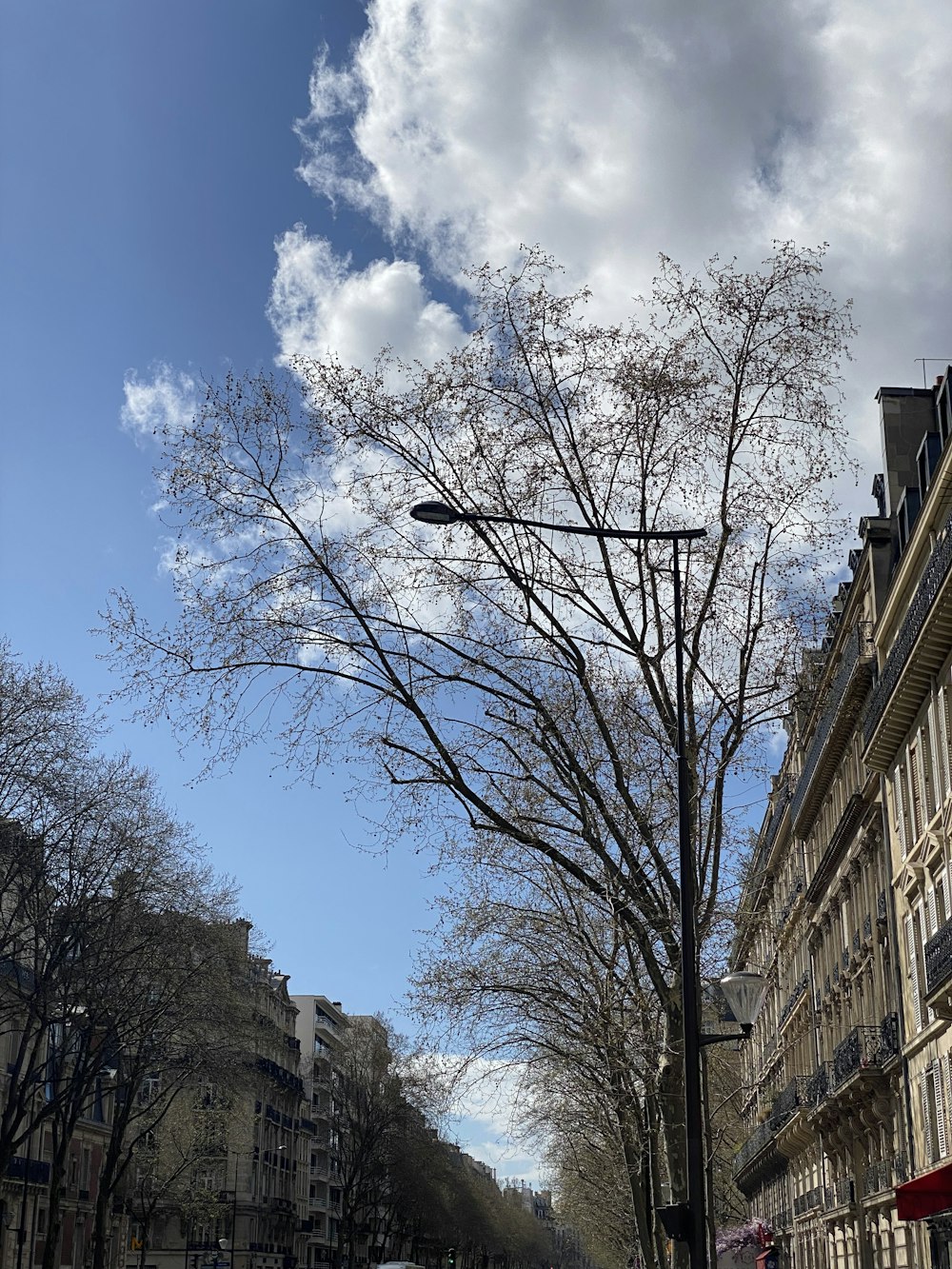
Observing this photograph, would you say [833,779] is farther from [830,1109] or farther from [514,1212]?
[514,1212]

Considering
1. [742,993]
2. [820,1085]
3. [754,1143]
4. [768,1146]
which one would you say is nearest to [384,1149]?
[754,1143]

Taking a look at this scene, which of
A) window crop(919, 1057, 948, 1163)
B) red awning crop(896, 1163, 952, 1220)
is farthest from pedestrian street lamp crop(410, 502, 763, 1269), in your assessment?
window crop(919, 1057, 948, 1163)

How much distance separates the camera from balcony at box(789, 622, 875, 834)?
1443 inches

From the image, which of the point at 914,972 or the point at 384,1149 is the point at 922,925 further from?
the point at 384,1149

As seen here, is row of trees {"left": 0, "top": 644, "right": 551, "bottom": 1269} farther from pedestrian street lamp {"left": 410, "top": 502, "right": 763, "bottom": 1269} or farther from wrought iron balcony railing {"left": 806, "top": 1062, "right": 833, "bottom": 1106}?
wrought iron balcony railing {"left": 806, "top": 1062, "right": 833, "bottom": 1106}

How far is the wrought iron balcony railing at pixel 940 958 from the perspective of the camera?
25.7 m

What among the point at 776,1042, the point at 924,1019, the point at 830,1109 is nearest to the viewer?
the point at 924,1019

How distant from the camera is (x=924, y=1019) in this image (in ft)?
102

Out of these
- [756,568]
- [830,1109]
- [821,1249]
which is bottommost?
[821,1249]

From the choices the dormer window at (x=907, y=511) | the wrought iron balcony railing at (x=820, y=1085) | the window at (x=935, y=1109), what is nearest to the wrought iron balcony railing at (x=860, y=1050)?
the wrought iron balcony railing at (x=820, y=1085)

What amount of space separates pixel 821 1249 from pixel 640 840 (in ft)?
120

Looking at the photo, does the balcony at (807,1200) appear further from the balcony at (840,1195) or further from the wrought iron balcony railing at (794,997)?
the wrought iron balcony railing at (794,997)

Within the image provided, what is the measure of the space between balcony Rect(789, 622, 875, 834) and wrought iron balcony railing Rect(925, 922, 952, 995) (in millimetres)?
5280

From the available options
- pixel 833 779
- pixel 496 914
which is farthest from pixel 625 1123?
pixel 833 779
